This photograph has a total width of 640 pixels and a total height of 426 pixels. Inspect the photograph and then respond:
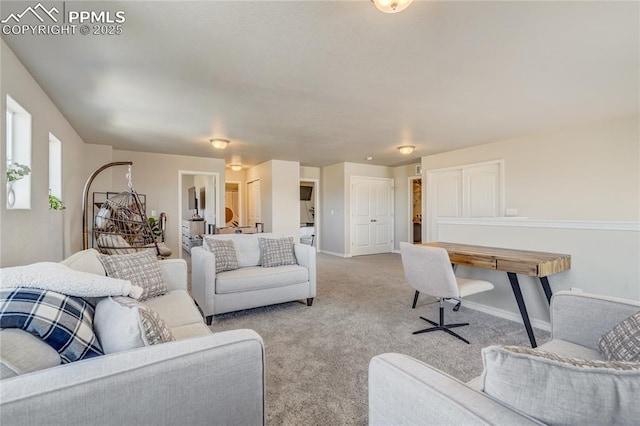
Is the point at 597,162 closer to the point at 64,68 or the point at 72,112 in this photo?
the point at 64,68

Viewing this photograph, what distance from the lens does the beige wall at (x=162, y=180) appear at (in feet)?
A: 18.7

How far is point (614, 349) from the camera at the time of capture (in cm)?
117

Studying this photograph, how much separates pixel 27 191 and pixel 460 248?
393cm

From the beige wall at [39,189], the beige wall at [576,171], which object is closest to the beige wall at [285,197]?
the beige wall at [39,189]

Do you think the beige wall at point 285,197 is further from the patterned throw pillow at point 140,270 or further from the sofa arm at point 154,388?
the sofa arm at point 154,388

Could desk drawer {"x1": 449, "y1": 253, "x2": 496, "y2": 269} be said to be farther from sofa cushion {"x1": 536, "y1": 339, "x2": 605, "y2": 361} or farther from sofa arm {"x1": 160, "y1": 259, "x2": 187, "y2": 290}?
sofa arm {"x1": 160, "y1": 259, "x2": 187, "y2": 290}

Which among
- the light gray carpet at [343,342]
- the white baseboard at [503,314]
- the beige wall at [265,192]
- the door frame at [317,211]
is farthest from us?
the door frame at [317,211]

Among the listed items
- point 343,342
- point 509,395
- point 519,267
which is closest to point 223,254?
point 343,342

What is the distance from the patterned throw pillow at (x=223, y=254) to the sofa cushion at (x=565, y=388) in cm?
279

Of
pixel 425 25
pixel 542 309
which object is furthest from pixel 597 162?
pixel 425 25

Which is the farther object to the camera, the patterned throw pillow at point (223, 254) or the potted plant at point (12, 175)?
the patterned throw pillow at point (223, 254)

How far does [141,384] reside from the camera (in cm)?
83

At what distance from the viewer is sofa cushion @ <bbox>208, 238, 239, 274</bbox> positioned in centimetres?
310

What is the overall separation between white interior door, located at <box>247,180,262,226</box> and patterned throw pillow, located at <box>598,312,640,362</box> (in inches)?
267
